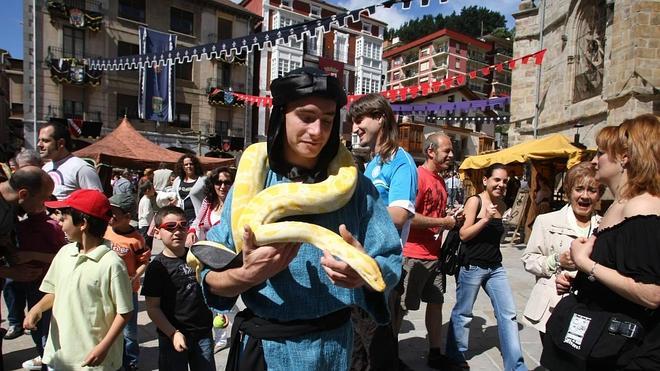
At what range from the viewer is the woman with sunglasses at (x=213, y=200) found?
15.2 ft

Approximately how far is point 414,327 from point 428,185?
221 cm

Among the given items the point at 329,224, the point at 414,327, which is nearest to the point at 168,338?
the point at 329,224

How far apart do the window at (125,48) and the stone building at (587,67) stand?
2458 cm

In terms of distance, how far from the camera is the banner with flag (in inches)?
1066

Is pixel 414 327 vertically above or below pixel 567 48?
below

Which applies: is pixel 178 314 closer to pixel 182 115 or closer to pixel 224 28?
pixel 182 115

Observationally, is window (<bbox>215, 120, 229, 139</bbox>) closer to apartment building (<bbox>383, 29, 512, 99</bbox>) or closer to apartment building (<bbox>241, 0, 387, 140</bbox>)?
apartment building (<bbox>241, 0, 387, 140</bbox>)

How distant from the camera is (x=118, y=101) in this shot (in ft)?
89.7

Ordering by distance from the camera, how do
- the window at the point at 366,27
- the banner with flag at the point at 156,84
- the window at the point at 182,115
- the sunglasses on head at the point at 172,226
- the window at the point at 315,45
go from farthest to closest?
1. the window at the point at 366,27
2. the window at the point at 315,45
3. the window at the point at 182,115
4. the banner with flag at the point at 156,84
5. the sunglasses on head at the point at 172,226

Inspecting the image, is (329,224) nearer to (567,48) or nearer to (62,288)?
(62,288)

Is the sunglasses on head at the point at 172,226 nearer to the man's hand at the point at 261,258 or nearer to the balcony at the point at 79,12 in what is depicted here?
the man's hand at the point at 261,258

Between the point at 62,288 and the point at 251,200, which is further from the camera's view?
the point at 62,288

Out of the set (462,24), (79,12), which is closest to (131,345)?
(79,12)

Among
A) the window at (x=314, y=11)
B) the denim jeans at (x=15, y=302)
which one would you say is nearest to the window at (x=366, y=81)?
the window at (x=314, y=11)
